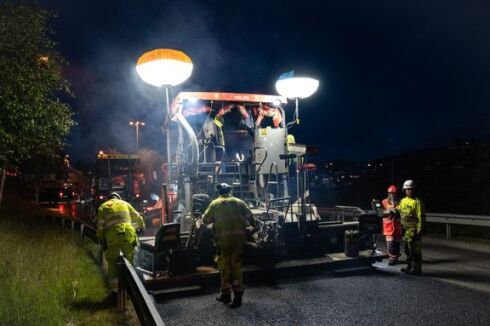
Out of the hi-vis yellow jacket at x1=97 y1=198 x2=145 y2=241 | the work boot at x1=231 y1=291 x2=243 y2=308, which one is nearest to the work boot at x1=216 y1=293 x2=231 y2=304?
the work boot at x1=231 y1=291 x2=243 y2=308

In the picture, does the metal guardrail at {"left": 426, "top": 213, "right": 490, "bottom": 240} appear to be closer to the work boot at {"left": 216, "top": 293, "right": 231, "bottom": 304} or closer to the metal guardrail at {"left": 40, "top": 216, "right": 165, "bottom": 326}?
the work boot at {"left": 216, "top": 293, "right": 231, "bottom": 304}

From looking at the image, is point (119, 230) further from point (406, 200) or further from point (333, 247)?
point (406, 200)

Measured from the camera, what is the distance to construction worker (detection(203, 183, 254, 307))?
5.74 meters

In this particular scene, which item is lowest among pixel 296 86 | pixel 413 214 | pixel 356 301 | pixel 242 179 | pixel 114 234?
pixel 356 301

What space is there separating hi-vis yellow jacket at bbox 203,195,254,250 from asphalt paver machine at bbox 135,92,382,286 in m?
0.68

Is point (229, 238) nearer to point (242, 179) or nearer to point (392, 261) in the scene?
point (242, 179)

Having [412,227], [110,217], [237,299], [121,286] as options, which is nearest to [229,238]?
[237,299]

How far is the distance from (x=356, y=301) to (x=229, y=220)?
2.08m

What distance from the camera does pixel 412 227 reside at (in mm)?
7340

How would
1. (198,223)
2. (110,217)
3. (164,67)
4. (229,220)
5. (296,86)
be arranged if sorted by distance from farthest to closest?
(296,86) < (198,223) < (164,67) < (110,217) < (229,220)

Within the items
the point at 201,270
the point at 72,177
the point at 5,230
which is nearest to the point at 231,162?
the point at 201,270

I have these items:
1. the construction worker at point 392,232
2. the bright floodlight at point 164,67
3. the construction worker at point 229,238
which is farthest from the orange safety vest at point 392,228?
the bright floodlight at point 164,67

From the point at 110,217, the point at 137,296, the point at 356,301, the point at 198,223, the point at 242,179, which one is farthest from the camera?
the point at 242,179

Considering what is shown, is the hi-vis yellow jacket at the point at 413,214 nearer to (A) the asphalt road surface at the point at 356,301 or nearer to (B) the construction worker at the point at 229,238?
(A) the asphalt road surface at the point at 356,301
